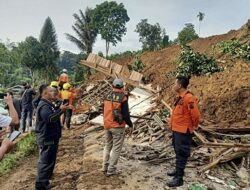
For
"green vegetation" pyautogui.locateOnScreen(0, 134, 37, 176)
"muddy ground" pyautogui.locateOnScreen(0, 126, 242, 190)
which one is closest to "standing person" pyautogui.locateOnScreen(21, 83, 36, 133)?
"green vegetation" pyautogui.locateOnScreen(0, 134, 37, 176)

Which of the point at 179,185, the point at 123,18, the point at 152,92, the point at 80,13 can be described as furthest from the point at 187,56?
the point at 123,18

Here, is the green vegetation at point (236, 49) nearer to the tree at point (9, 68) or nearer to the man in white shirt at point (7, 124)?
the man in white shirt at point (7, 124)

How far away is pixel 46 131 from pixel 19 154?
391 cm

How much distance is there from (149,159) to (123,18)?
133 ft

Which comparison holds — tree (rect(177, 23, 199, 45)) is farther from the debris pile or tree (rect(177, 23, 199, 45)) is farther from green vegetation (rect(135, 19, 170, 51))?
the debris pile

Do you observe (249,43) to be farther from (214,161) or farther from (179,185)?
(179,185)

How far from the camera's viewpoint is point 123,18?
47.1m

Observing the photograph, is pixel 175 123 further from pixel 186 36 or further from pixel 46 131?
pixel 186 36

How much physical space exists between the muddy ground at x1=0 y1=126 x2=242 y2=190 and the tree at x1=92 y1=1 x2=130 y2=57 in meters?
34.0

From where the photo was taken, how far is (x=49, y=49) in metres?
44.5

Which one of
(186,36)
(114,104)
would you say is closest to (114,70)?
(114,104)

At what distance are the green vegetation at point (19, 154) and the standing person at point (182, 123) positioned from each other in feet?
15.3

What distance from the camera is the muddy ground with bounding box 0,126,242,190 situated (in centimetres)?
677

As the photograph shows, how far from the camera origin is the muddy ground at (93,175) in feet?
22.2
